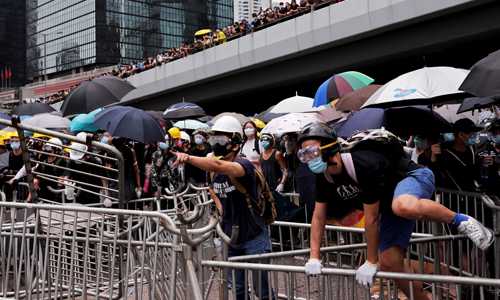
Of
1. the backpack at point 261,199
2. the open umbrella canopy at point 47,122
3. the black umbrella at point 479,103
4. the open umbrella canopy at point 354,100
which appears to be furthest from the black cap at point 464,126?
the open umbrella canopy at point 47,122

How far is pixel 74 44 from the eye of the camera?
10619 cm

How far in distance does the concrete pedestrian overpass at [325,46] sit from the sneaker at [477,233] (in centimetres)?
1684

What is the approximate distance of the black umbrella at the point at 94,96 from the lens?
27.3ft

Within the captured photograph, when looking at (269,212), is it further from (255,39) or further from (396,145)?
(255,39)

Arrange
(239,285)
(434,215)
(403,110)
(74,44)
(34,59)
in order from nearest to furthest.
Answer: (434,215), (239,285), (403,110), (74,44), (34,59)

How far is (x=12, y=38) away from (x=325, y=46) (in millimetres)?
151853

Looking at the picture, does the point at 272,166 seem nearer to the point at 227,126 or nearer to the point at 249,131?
the point at 249,131

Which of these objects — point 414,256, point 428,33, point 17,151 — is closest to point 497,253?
point 414,256

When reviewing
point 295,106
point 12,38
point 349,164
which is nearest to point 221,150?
point 349,164

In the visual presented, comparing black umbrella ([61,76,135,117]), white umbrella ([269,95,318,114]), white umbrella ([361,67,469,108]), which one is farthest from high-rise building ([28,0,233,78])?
white umbrella ([361,67,469,108])

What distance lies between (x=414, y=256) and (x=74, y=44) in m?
111

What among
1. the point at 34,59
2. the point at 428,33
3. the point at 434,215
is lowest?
the point at 434,215

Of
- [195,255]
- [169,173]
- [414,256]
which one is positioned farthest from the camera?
[169,173]

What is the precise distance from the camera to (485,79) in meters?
5.16
